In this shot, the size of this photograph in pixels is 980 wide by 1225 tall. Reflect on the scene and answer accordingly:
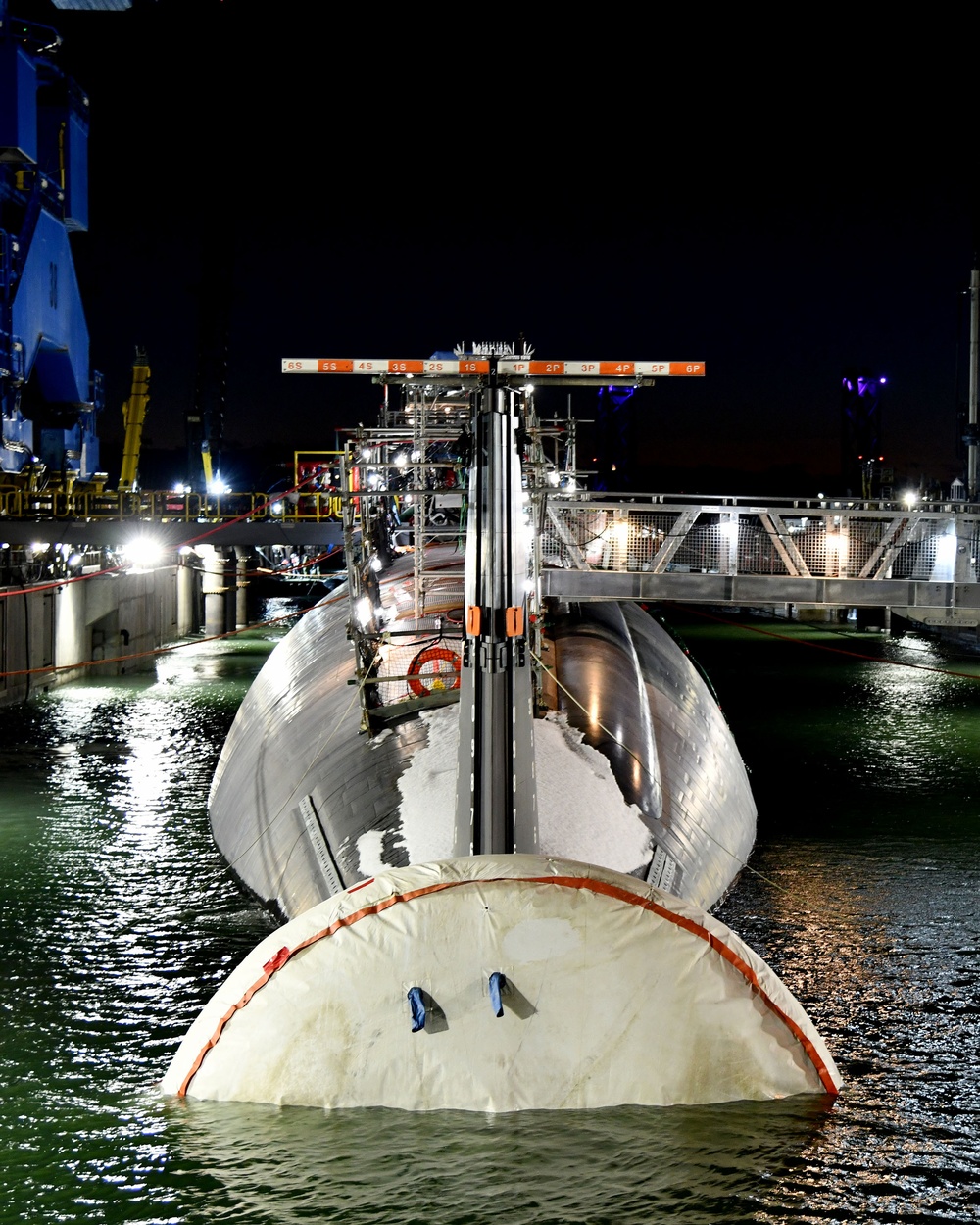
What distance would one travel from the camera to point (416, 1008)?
30.2 feet

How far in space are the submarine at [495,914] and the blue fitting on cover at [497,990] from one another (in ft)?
0.06

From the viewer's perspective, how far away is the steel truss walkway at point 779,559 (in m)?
19.8

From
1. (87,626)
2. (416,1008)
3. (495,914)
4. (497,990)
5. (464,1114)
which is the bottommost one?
(464,1114)

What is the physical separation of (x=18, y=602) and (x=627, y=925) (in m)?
29.3

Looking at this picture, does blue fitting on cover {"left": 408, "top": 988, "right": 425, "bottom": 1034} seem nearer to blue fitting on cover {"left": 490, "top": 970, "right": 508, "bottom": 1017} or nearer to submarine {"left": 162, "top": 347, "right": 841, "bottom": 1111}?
submarine {"left": 162, "top": 347, "right": 841, "bottom": 1111}

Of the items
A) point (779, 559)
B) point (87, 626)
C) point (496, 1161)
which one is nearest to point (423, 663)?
point (779, 559)

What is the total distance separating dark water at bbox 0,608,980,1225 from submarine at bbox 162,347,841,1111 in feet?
1.12

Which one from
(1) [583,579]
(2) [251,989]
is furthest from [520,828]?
(1) [583,579]

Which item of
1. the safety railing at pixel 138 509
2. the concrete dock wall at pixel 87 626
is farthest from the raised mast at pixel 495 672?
the safety railing at pixel 138 509

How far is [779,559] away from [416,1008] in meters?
13.1

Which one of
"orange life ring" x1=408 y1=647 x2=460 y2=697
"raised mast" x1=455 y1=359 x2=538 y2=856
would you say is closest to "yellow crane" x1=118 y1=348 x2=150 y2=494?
"orange life ring" x1=408 y1=647 x2=460 y2=697

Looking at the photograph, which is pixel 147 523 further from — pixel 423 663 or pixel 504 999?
pixel 504 999

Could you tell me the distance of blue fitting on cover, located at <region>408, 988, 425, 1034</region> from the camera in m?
9.20

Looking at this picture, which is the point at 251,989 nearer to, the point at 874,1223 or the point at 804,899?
the point at 874,1223
